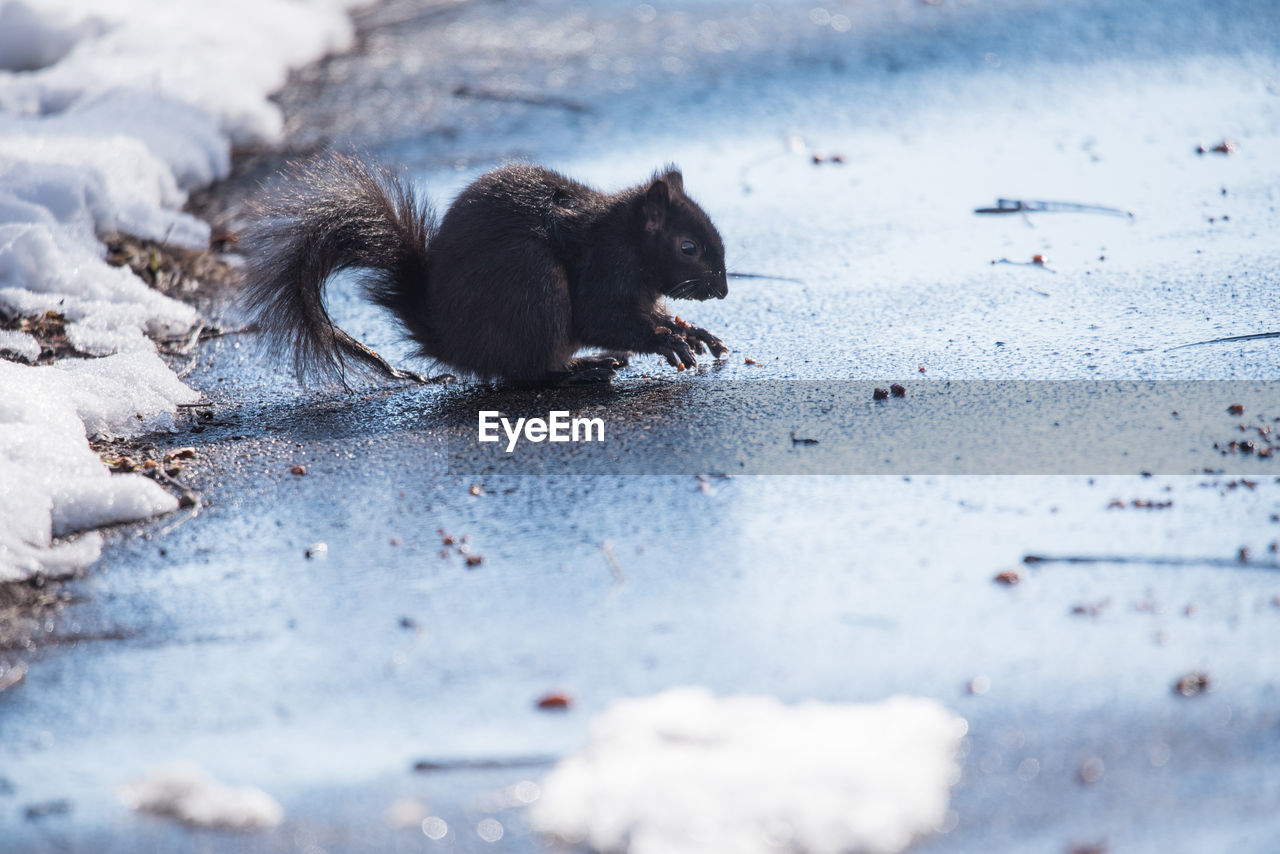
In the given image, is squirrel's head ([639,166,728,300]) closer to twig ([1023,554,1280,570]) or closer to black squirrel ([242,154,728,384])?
black squirrel ([242,154,728,384])

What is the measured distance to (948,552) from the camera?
291 cm

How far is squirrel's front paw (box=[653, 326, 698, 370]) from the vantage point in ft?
13.7

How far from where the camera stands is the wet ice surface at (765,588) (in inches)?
87.0

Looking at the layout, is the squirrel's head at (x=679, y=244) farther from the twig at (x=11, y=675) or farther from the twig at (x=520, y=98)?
the twig at (x=520, y=98)

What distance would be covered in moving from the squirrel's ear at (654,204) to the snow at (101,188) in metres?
1.64

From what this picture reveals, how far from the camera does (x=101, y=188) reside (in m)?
5.64

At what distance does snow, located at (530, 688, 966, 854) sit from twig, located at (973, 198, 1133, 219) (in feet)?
11.6

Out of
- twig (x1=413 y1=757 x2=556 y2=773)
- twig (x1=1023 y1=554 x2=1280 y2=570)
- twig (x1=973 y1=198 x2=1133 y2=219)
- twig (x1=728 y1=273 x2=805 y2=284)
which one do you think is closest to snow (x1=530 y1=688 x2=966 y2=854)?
twig (x1=413 y1=757 x2=556 y2=773)

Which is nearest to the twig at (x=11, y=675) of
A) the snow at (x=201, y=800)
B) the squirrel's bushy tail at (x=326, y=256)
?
the snow at (x=201, y=800)

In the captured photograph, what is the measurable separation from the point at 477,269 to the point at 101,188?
2513 mm

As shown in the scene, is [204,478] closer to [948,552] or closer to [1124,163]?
[948,552]

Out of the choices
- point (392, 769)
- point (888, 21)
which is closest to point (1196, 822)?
point (392, 769)

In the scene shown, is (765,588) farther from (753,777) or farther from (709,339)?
(709,339)

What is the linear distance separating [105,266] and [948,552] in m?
3.72
